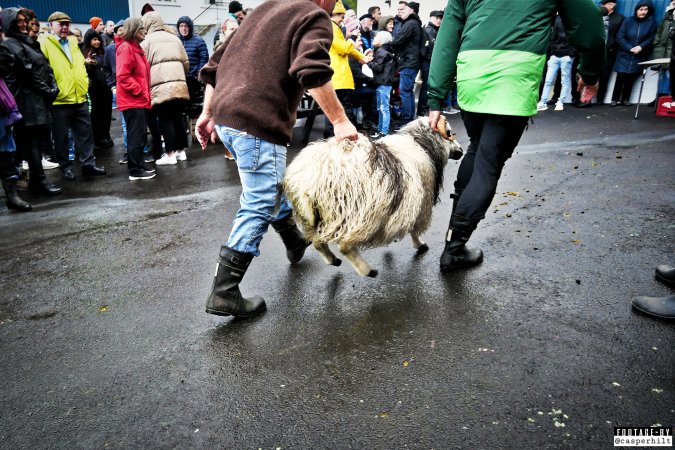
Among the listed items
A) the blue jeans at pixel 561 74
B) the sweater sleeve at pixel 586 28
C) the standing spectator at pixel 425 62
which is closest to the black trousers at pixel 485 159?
the sweater sleeve at pixel 586 28

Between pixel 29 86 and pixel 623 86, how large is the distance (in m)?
13.0

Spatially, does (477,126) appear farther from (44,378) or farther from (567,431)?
(44,378)

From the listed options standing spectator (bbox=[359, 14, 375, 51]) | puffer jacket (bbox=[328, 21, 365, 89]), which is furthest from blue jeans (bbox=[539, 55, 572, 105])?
puffer jacket (bbox=[328, 21, 365, 89])

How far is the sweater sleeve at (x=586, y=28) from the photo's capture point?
3.25m

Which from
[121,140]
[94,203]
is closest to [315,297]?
[94,203]

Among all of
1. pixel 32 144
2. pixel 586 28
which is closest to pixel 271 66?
pixel 586 28

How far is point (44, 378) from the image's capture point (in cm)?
265

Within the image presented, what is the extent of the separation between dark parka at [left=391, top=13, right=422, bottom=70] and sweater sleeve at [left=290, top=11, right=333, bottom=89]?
7.89 meters

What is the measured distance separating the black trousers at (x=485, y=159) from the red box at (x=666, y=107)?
8814 mm

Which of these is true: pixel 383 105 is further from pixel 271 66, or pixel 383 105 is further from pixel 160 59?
pixel 271 66

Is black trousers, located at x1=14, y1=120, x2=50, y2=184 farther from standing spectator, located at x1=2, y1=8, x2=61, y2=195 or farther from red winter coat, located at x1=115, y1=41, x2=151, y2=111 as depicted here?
red winter coat, located at x1=115, y1=41, x2=151, y2=111

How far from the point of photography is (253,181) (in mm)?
3031

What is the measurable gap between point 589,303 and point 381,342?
1421 millimetres

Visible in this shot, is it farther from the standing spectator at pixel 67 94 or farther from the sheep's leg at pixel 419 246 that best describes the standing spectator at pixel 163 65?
the sheep's leg at pixel 419 246
